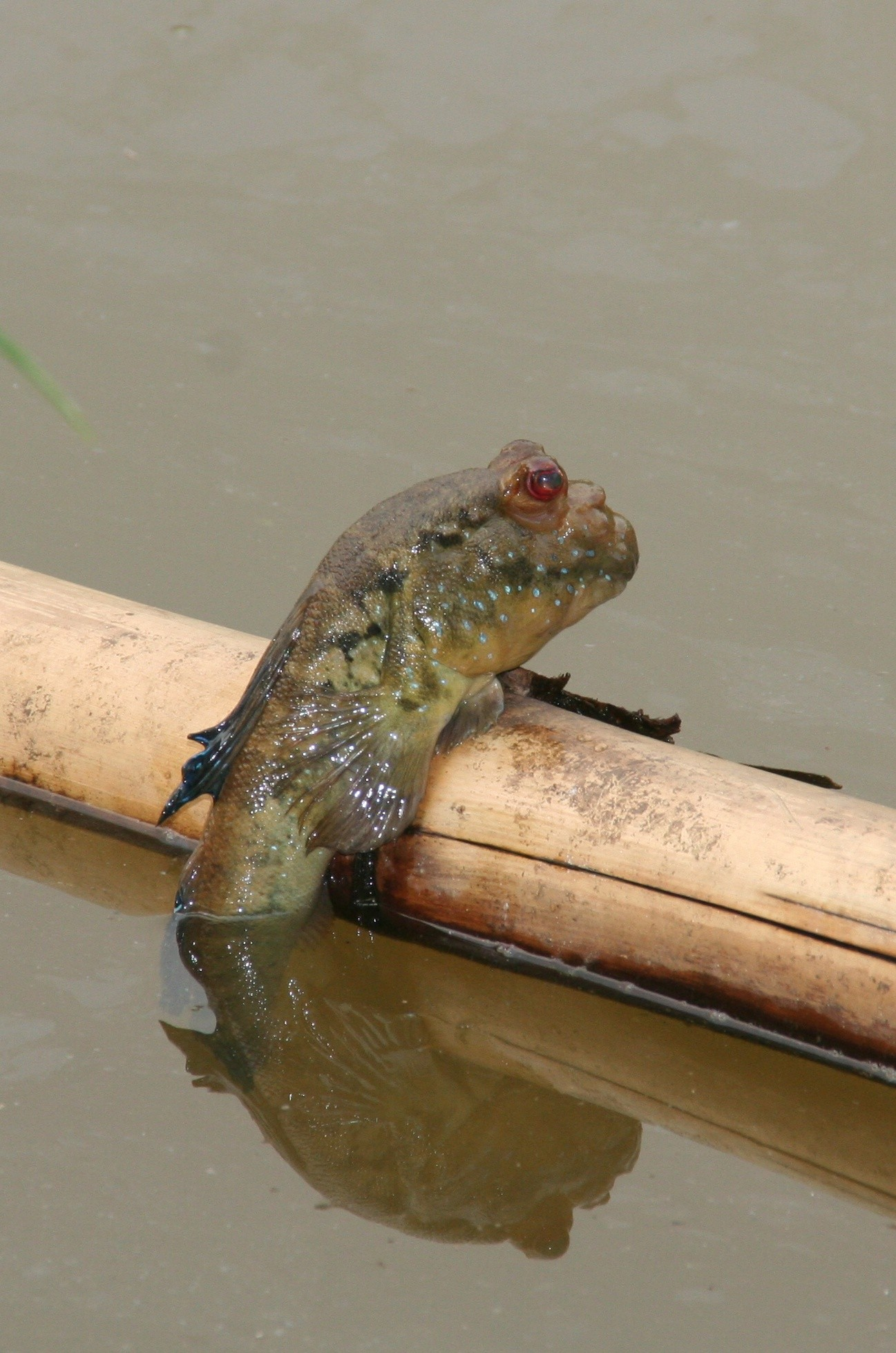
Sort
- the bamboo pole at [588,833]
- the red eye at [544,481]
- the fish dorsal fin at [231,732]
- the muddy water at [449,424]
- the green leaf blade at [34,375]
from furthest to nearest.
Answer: the fish dorsal fin at [231,732]
the red eye at [544,481]
the bamboo pole at [588,833]
the muddy water at [449,424]
the green leaf blade at [34,375]

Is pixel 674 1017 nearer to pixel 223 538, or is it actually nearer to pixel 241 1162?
pixel 241 1162

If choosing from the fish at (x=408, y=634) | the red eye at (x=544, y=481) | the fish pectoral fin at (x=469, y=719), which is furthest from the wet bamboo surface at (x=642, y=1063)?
the red eye at (x=544, y=481)

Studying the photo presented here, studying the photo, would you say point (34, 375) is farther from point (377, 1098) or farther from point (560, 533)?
point (377, 1098)

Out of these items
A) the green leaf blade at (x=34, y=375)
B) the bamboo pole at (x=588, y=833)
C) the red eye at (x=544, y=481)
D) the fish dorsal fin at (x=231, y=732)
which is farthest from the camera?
the fish dorsal fin at (x=231, y=732)

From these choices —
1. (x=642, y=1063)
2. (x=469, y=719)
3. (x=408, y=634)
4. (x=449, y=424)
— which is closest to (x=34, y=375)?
(x=408, y=634)

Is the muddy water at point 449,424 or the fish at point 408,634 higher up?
the fish at point 408,634

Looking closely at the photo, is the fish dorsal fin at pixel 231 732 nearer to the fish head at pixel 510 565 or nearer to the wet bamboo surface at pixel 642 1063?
the fish head at pixel 510 565

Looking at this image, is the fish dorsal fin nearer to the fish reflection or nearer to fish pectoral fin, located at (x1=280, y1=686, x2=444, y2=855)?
fish pectoral fin, located at (x1=280, y1=686, x2=444, y2=855)

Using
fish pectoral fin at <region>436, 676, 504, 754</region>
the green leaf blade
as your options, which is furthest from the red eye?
the green leaf blade
